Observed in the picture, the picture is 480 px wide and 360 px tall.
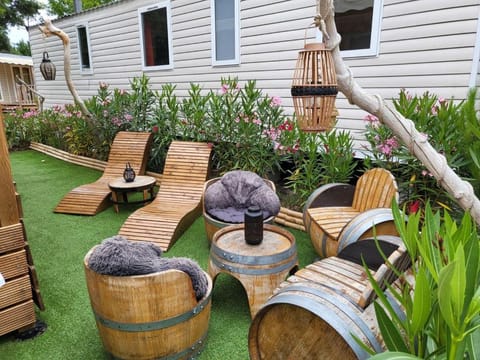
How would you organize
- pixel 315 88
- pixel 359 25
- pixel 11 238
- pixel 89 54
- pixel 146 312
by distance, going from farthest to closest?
pixel 89 54
pixel 359 25
pixel 11 238
pixel 146 312
pixel 315 88

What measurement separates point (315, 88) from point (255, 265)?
4.24 ft

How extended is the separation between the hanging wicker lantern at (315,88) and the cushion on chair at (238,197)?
1.76m

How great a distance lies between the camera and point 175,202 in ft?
14.5

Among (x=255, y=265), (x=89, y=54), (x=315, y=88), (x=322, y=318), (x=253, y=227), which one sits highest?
(x=89, y=54)

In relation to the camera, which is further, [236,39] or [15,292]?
[236,39]

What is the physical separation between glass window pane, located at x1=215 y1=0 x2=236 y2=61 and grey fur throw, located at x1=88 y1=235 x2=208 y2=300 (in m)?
5.08

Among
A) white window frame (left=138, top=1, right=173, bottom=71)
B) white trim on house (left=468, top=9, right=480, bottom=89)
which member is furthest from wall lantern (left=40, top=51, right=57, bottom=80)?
white trim on house (left=468, top=9, right=480, bottom=89)

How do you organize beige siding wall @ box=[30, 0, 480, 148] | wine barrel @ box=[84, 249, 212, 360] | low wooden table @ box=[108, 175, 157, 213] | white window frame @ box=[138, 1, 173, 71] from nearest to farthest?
wine barrel @ box=[84, 249, 212, 360]
beige siding wall @ box=[30, 0, 480, 148]
low wooden table @ box=[108, 175, 157, 213]
white window frame @ box=[138, 1, 173, 71]

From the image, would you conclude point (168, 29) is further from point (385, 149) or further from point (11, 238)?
point (11, 238)

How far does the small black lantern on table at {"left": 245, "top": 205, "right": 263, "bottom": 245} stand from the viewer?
2.49 meters

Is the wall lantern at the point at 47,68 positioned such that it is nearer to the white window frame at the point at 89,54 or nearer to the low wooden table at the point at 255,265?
the white window frame at the point at 89,54

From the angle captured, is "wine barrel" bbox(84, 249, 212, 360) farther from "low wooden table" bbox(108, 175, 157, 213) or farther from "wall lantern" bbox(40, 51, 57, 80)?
"wall lantern" bbox(40, 51, 57, 80)

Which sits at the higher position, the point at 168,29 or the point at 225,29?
the point at 168,29

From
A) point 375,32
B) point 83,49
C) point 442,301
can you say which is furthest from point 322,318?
point 83,49
